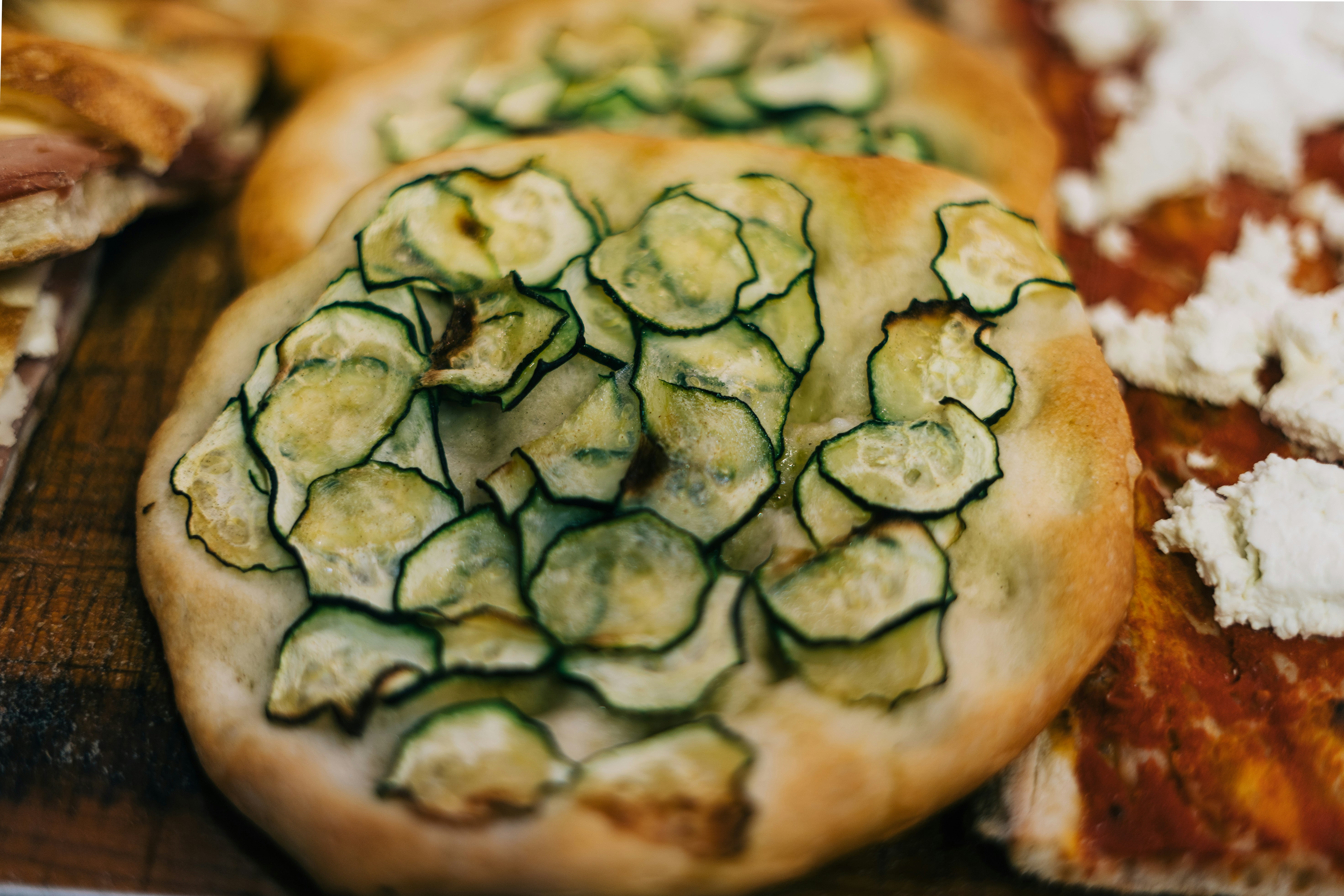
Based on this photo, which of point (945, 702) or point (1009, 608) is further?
point (1009, 608)

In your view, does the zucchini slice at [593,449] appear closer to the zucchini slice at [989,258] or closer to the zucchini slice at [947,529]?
the zucchini slice at [947,529]

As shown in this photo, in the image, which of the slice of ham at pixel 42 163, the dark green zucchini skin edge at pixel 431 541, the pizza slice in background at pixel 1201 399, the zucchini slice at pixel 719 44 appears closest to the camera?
the dark green zucchini skin edge at pixel 431 541

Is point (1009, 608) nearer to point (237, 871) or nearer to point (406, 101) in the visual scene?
point (237, 871)

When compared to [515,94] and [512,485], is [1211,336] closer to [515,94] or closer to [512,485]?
[512,485]

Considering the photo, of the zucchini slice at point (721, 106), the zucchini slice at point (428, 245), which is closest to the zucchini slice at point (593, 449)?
the zucchini slice at point (428, 245)

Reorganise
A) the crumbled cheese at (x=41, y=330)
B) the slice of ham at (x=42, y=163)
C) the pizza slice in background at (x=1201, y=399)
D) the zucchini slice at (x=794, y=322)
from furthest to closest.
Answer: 1. the crumbled cheese at (x=41, y=330)
2. the slice of ham at (x=42, y=163)
3. the zucchini slice at (x=794, y=322)
4. the pizza slice in background at (x=1201, y=399)

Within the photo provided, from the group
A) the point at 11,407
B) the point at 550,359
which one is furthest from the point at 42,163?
the point at 550,359

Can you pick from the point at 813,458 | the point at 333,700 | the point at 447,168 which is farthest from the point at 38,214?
the point at 813,458
